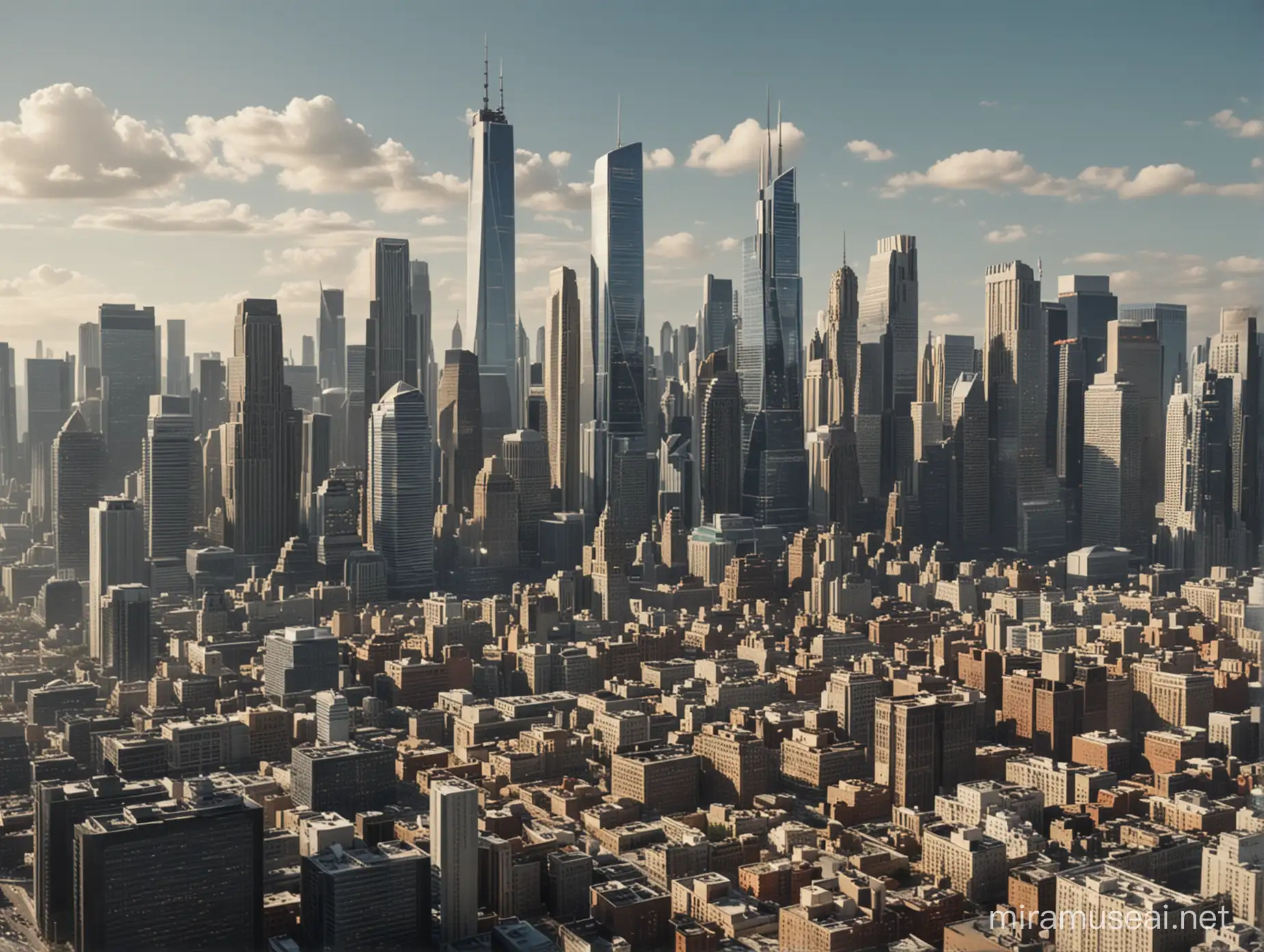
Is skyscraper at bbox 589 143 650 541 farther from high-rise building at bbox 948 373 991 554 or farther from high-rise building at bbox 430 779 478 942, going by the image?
high-rise building at bbox 430 779 478 942

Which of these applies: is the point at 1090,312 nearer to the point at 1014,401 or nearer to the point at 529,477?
the point at 1014,401

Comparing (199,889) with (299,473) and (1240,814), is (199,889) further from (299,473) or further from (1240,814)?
(299,473)

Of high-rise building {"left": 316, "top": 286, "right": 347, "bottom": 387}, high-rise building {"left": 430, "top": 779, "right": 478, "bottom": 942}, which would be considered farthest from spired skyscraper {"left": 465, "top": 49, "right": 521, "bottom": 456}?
high-rise building {"left": 430, "top": 779, "right": 478, "bottom": 942}

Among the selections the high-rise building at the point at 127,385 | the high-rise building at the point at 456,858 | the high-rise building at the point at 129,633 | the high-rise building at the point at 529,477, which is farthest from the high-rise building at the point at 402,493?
the high-rise building at the point at 456,858

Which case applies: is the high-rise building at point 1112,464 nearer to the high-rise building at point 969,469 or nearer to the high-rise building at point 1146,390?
the high-rise building at point 1146,390

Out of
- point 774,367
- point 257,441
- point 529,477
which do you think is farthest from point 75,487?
point 774,367

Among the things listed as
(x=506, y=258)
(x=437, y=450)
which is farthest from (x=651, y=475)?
(x=506, y=258)
